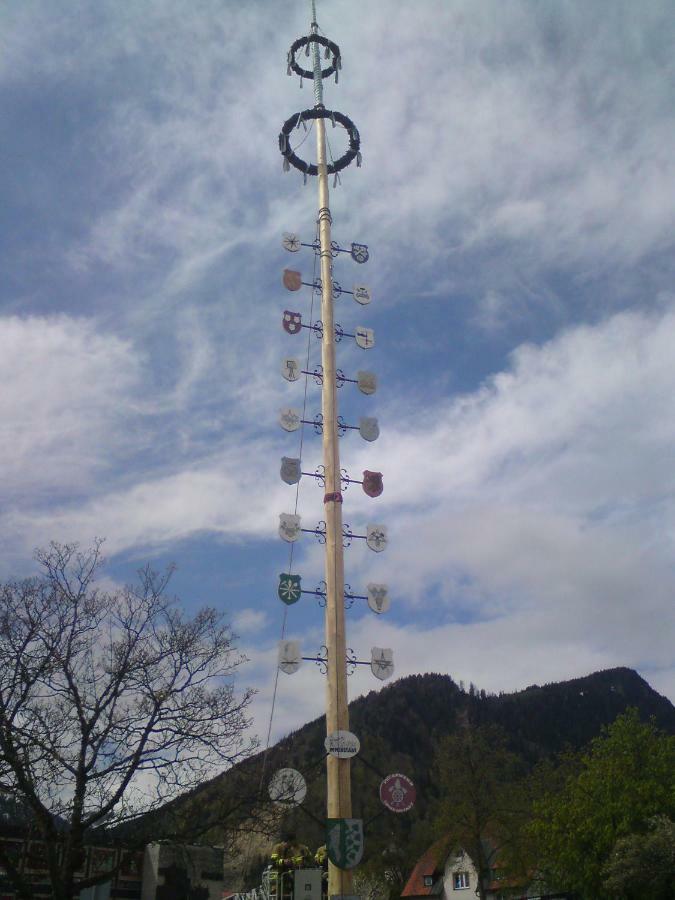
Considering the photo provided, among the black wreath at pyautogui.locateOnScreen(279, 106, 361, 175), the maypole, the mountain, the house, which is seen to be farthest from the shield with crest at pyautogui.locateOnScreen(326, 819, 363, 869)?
the house

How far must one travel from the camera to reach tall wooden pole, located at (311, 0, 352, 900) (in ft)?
39.1

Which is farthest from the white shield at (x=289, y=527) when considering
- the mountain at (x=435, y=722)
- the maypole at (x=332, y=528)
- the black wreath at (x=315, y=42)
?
the mountain at (x=435, y=722)

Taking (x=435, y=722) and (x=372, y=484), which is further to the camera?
(x=435, y=722)

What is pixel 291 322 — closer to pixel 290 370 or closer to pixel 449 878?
pixel 290 370

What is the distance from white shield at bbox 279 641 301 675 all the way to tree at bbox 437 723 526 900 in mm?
36164

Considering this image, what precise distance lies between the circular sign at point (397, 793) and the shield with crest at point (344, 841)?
3.30 ft

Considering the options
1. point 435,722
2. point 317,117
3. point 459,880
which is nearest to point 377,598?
point 317,117

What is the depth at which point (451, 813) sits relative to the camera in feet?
151

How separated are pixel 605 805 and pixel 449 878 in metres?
32.3

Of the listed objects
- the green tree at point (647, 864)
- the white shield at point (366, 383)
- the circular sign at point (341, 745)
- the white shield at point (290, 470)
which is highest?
the white shield at point (366, 383)

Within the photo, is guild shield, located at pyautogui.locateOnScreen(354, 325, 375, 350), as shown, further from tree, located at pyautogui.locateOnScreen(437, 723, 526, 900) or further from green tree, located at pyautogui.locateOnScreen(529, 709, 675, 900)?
tree, located at pyautogui.locateOnScreen(437, 723, 526, 900)

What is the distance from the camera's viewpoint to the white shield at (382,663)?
13297mm

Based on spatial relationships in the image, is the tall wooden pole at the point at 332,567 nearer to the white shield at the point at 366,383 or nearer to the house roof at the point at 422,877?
the white shield at the point at 366,383

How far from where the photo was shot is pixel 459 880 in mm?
58344
